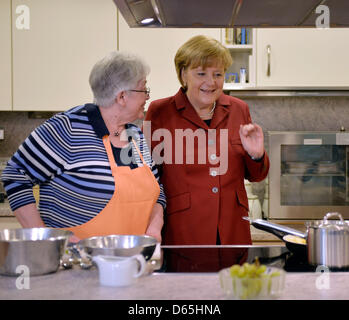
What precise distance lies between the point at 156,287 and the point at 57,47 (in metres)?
2.13

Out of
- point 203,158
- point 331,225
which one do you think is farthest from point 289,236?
point 203,158

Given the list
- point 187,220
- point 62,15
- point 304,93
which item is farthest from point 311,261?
point 62,15

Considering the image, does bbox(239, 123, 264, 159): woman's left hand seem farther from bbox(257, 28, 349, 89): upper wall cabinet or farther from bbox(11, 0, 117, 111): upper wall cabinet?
bbox(11, 0, 117, 111): upper wall cabinet

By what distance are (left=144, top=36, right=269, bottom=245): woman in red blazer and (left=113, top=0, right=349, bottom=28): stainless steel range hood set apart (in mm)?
153

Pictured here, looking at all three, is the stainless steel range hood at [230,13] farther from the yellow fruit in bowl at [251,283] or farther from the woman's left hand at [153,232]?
the yellow fruit in bowl at [251,283]

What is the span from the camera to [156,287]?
101 centimetres

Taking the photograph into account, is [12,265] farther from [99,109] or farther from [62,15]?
[62,15]

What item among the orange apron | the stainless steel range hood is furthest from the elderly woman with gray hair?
the stainless steel range hood

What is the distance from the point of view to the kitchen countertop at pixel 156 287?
0.94 meters

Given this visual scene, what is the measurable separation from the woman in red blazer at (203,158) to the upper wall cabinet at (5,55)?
4.29 ft

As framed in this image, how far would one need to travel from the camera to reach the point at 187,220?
1.80 m

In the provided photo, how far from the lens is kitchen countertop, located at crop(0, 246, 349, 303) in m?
0.94
